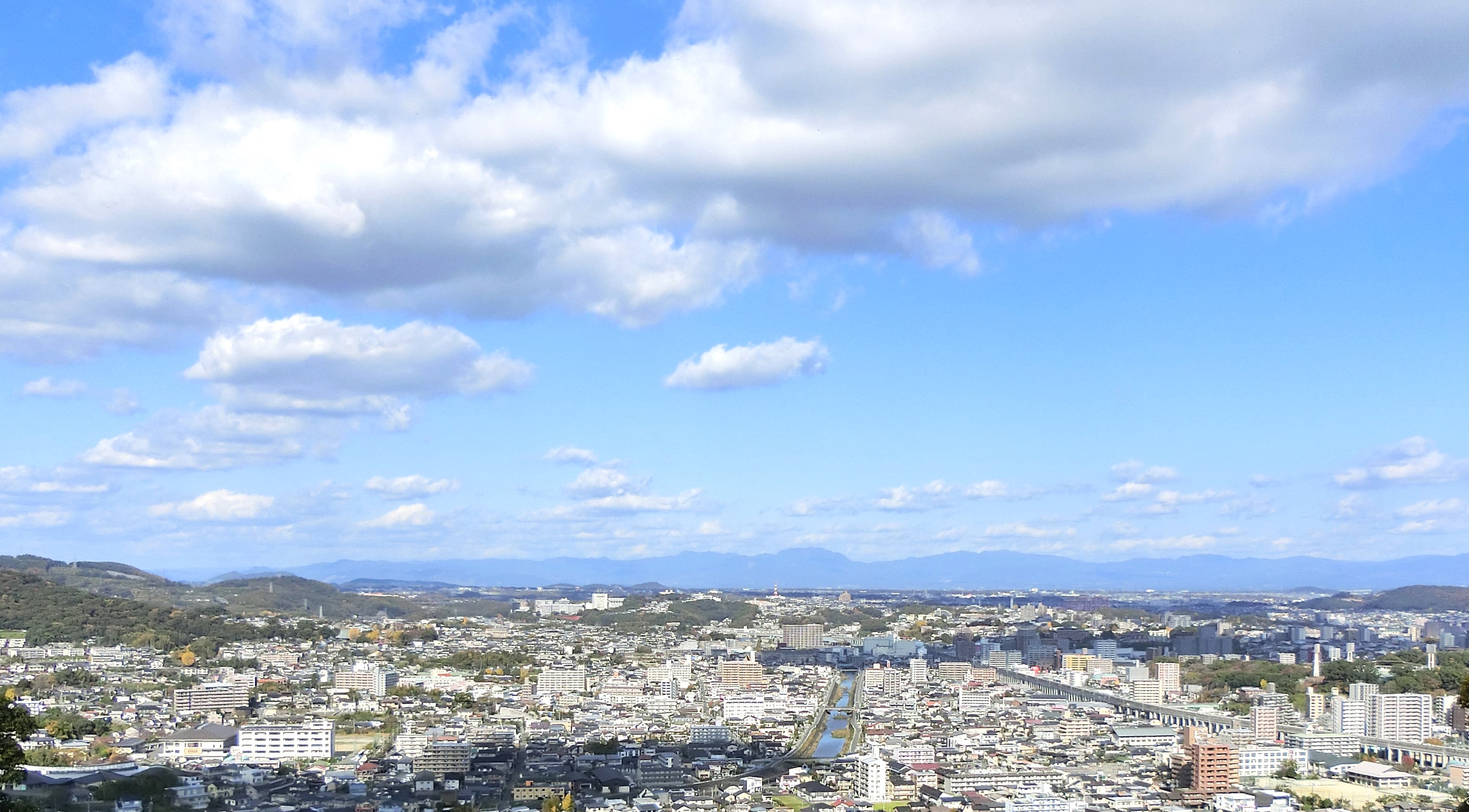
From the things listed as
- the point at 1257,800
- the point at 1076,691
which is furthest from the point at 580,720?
the point at 1076,691

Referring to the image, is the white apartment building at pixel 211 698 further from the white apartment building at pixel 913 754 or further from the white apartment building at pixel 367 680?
the white apartment building at pixel 913 754

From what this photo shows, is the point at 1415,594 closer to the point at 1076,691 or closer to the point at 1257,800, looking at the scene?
the point at 1076,691

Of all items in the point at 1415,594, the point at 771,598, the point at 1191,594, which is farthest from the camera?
the point at 1191,594

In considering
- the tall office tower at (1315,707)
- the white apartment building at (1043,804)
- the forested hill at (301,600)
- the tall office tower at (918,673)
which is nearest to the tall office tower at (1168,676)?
the tall office tower at (1315,707)

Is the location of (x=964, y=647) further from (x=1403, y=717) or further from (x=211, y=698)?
(x=211, y=698)

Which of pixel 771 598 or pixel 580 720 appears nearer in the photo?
pixel 580 720
